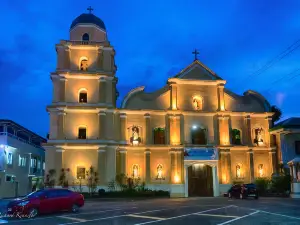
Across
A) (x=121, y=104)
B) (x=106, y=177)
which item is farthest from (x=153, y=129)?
(x=106, y=177)

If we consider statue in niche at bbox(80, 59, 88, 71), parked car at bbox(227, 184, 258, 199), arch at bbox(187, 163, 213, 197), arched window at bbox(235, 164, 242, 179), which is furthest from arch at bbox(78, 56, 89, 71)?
arched window at bbox(235, 164, 242, 179)

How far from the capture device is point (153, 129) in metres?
38.4

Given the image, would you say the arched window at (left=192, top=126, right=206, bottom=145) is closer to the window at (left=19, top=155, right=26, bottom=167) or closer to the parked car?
the parked car

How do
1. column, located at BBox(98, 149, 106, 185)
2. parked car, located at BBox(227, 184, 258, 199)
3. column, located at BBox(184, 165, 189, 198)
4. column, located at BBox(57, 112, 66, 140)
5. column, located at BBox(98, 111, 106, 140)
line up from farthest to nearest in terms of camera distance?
column, located at BBox(184, 165, 189, 198) < column, located at BBox(98, 111, 106, 140) < column, located at BBox(57, 112, 66, 140) < column, located at BBox(98, 149, 106, 185) < parked car, located at BBox(227, 184, 258, 199)

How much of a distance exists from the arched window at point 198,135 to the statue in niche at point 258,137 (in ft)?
20.5

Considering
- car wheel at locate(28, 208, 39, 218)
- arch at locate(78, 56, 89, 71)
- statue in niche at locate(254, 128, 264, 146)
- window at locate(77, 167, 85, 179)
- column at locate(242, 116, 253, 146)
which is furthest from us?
statue in niche at locate(254, 128, 264, 146)

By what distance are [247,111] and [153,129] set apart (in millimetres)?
11483

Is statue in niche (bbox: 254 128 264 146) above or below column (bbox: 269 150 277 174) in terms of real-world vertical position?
above

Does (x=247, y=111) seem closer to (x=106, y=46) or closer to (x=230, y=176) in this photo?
(x=230, y=176)

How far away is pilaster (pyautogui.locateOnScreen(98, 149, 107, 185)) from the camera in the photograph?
1353 inches

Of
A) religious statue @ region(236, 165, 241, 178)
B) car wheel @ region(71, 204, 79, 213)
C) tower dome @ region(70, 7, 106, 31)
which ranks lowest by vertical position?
car wheel @ region(71, 204, 79, 213)

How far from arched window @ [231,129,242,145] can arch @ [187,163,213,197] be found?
173 inches

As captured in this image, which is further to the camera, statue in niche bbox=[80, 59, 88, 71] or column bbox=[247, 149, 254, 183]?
column bbox=[247, 149, 254, 183]

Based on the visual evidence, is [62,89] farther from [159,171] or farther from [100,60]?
[159,171]
